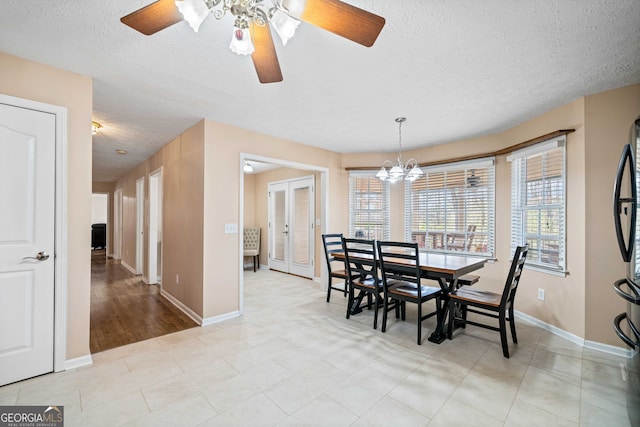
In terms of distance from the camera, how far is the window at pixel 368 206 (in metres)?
4.99

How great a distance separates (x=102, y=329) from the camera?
3061 millimetres

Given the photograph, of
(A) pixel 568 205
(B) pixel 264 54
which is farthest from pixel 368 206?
(B) pixel 264 54

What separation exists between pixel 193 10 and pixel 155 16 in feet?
0.84

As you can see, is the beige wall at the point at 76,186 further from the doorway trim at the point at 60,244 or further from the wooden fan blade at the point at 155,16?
the wooden fan blade at the point at 155,16

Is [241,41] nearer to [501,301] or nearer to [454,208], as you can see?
[501,301]

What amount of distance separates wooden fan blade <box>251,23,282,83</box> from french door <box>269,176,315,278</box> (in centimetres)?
394

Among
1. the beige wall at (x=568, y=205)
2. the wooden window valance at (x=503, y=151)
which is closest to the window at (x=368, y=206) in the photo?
the wooden window valance at (x=503, y=151)

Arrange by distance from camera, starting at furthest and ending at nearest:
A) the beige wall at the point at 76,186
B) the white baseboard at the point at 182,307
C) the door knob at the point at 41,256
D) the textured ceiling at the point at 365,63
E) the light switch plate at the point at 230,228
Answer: the light switch plate at the point at 230,228
the white baseboard at the point at 182,307
the beige wall at the point at 76,186
the door knob at the point at 41,256
the textured ceiling at the point at 365,63

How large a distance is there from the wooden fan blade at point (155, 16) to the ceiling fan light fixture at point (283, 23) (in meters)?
0.41

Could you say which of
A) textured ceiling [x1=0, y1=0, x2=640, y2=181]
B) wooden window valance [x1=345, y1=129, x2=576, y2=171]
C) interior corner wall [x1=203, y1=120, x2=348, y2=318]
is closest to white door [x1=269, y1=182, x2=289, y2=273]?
wooden window valance [x1=345, y1=129, x2=576, y2=171]

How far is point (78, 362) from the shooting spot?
90.1 inches

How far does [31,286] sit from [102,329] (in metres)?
1.22

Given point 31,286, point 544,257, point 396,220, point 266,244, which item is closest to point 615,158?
point 544,257

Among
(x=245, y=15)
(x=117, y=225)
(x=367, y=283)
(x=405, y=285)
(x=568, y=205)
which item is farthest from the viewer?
(x=117, y=225)
